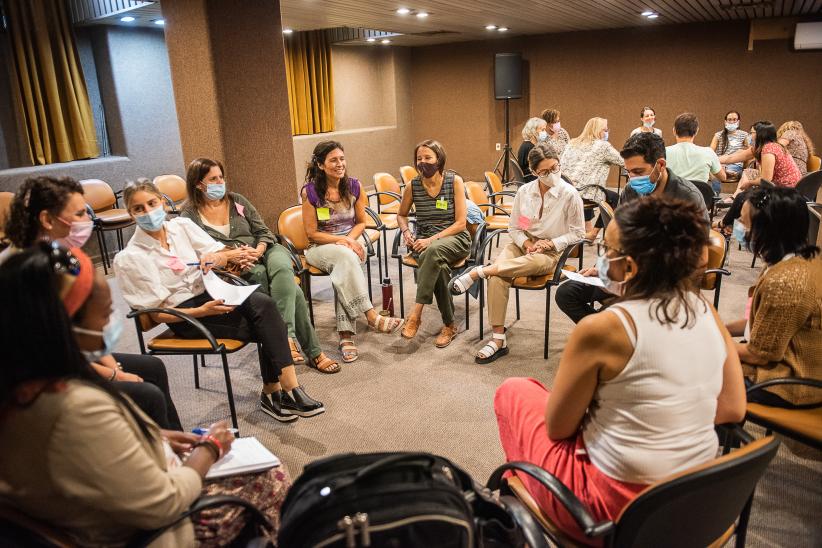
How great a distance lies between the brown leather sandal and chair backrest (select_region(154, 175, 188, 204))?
3.26 metres

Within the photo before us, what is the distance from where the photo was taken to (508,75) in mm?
9539

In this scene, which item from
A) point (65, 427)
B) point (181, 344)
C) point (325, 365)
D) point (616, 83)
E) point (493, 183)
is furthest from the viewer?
point (616, 83)

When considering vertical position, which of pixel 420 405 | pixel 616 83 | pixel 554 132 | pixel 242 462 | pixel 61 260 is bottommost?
pixel 420 405

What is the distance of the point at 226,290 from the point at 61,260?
1.65 meters

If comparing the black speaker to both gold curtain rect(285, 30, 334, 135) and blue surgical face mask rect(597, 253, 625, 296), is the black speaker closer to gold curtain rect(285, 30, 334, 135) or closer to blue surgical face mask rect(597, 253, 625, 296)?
gold curtain rect(285, 30, 334, 135)

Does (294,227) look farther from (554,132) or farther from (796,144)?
(796,144)

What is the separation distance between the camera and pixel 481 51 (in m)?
10.4

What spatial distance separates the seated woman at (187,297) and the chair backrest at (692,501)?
75.0 inches

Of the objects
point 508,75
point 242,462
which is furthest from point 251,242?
point 508,75

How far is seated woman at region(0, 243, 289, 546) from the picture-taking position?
105 cm

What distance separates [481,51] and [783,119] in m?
4.97

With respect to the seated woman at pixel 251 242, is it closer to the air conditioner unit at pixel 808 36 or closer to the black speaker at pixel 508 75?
the black speaker at pixel 508 75

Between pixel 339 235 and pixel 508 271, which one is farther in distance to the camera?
pixel 339 235

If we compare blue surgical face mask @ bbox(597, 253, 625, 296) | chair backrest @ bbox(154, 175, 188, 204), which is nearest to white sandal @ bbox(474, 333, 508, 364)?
blue surgical face mask @ bbox(597, 253, 625, 296)
